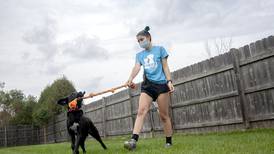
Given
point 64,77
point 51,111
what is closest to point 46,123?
point 51,111

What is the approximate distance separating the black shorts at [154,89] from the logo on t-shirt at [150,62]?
23 cm

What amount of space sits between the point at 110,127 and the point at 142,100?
11.2 metres

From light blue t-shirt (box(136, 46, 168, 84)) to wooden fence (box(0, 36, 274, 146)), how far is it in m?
3.08

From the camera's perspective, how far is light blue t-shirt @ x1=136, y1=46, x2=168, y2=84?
5.46 m

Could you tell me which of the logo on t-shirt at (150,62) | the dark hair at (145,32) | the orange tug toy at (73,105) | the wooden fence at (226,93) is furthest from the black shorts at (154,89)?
the wooden fence at (226,93)

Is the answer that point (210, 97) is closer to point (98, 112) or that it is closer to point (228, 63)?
point (228, 63)

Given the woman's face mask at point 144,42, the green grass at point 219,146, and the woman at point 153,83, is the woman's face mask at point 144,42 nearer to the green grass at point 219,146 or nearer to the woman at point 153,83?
the woman at point 153,83

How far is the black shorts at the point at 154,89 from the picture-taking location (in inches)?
213

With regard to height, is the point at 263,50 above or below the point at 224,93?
above

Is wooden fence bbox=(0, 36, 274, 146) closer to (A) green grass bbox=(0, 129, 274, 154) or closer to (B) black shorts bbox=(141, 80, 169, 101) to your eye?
(A) green grass bbox=(0, 129, 274, 154)

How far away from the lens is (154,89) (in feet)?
17.8

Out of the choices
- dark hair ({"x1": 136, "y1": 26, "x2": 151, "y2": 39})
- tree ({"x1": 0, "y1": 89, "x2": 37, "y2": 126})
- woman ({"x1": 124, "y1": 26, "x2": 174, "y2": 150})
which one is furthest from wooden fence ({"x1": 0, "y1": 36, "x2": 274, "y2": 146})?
tree ({"x1": 0, "y1": 89, "x2": 37, "y2": 126})

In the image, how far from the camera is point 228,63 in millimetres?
8719

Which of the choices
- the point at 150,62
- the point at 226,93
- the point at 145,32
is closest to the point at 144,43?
the point at 145,32
